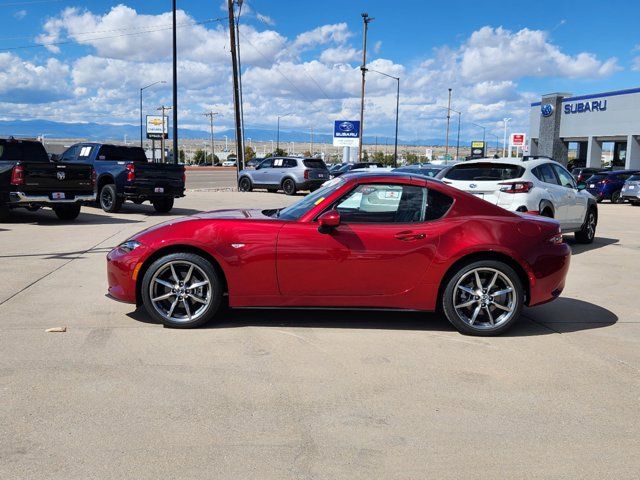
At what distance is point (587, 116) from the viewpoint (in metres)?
51.9

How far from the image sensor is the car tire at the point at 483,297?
5.85m

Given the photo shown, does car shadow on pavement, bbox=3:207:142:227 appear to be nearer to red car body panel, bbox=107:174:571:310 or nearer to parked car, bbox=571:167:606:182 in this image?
red car body panel, bbox=107:174:571:310

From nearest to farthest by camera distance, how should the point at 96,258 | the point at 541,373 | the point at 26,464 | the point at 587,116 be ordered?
1. the point at 26,464
2. the point at 541,373
3. the point at 96,258
4. the point at 587,116

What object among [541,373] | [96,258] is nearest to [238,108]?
[96,258]

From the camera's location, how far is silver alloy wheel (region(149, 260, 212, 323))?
19.2 feet

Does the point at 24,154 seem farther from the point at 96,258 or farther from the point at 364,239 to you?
the point at 364,239

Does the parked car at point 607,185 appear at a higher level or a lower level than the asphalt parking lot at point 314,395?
higher

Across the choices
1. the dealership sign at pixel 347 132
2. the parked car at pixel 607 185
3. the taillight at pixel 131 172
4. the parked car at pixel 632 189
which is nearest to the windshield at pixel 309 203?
the taillight at pixel 131 172

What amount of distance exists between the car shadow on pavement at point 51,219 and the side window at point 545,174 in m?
9.54

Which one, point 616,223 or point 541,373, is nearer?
point 541,373

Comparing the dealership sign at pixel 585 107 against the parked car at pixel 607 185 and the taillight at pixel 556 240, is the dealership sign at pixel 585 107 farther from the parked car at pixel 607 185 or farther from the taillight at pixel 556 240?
the taillight at pixel 556 240

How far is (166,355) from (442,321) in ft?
9.28

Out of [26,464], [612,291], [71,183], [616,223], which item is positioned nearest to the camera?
[26,464]

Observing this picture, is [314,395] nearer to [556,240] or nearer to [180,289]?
[180,289]
